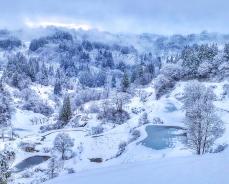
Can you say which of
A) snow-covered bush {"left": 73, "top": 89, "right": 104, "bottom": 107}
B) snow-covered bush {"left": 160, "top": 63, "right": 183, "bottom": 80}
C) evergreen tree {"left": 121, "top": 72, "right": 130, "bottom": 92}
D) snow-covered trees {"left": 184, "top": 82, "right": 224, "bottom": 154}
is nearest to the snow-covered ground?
snow-covered trees {"left": 184, "top": 82, "right": 224, "bottom": 154}

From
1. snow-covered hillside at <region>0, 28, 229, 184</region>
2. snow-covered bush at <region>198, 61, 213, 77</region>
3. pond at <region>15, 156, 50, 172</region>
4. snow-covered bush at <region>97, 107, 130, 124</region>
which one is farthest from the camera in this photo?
snow-covered bush at <region>198, 61, 213, 77</region>

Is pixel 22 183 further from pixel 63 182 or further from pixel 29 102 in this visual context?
pixel 29 102

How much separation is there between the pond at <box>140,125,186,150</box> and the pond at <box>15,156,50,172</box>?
19.4 meters

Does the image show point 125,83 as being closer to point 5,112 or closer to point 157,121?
point 5,112

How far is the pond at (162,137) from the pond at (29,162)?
63.6 ft

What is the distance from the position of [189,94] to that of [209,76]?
145ft

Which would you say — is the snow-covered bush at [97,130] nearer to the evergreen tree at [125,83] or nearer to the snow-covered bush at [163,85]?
the snow-covered bush at [163,85]

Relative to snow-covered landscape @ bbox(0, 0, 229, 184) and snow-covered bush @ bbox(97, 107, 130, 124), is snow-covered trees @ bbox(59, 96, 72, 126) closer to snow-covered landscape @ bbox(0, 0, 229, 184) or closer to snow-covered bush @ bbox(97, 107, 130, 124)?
snow-covered landscape @ bbox(0, 0, 229, 184)

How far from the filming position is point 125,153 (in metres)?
58.1

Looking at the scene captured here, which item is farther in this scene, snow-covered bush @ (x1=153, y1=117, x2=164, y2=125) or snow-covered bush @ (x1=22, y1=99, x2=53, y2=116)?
snow-covered bush @ (x1=22, y1=99, x2=53, y2=116)

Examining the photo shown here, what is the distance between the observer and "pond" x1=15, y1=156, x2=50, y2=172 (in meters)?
68.4

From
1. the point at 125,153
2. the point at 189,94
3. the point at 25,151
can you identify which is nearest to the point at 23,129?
the point at 25,151

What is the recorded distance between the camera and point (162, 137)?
66500mm

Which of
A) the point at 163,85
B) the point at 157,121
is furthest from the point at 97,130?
the point at 163,85
